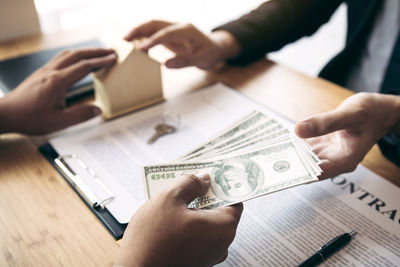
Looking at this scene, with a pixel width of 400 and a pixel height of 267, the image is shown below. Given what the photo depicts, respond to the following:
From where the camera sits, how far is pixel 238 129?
32.5 inches

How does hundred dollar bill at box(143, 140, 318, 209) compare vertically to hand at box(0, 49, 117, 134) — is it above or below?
below

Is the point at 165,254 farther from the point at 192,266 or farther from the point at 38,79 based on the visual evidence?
the point at 38,79

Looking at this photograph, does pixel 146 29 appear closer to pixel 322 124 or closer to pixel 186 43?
pixel 186 43

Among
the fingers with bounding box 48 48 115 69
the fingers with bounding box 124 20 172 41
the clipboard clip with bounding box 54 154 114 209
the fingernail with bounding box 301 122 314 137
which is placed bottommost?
the clipboard clip with bounding box 54 154 114 209

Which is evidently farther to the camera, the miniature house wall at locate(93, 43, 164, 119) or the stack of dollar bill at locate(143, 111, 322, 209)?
the miniature house wall at locate(93, 43, 164, 119)

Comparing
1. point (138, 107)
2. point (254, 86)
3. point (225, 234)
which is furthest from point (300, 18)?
point (225, 234)

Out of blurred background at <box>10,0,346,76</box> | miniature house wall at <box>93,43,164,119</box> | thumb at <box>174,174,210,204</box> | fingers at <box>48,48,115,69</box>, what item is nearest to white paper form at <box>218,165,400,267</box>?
thumb at <box>174,174,210,204</box>

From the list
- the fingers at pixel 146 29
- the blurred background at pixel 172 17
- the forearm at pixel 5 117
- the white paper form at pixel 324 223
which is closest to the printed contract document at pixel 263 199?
the white paper form at pixel 324 223

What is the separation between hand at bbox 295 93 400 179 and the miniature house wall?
471 mm

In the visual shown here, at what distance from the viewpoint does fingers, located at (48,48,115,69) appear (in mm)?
929

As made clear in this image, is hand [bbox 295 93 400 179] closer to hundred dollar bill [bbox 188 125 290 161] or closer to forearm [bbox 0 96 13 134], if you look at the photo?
hundred dollar bill [bbox 188 125 290 161]

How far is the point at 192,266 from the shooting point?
1.77 feet

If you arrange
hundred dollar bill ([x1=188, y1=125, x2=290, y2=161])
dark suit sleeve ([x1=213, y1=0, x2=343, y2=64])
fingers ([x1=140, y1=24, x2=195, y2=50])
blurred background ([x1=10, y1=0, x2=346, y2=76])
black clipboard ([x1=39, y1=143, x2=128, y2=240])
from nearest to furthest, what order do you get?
black clipboard ([x1=39, y1=143, x2=128, y2=240])
hundred dollar bill ([x1=188, y1=125, x2=290, y2=161])
fingers ([x1=140, y1=24, x2=195, y2=50])
dark suit sleeve ([x1=213, y1=0, x2=343, y2=64])
blurred background ([x1=10, y1=0, x2=346, y2=76])

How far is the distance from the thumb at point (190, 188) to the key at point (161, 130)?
27 centimetres
